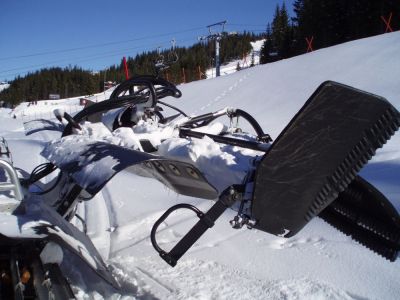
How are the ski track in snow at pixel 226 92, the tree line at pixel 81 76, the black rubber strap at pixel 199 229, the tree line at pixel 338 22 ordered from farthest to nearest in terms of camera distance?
the tree line at pixel 81 76
the tree line at pixel 338 22
the ski track in snow at pixel 226 92
the black rubber strap at pixel 199 229

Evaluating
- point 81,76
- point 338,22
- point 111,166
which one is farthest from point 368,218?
point 81,76

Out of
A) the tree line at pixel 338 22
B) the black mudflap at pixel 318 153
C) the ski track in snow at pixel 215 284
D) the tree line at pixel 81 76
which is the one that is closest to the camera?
the black mudflap at pixel 318 153

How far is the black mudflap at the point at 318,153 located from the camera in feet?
4.17

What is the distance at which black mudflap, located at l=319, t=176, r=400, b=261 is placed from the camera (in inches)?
60.4

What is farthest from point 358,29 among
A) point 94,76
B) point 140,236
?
point 94,76

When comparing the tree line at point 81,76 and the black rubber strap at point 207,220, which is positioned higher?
the black rubber strap at point 207,220

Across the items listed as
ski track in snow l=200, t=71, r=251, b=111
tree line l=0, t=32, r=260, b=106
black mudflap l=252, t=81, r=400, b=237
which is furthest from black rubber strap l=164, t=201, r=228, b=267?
tree line l=0, t=32, r=260, b=106

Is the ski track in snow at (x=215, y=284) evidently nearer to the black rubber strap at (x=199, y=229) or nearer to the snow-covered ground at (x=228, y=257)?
the snow-covered ground at (x=228, y=257)

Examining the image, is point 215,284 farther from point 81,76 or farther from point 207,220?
point 81,76

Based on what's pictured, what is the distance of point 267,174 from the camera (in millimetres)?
1511

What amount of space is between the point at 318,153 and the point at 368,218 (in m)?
0.44

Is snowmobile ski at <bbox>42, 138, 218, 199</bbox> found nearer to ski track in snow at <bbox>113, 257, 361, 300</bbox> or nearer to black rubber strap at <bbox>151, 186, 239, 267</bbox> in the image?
black rubber strap at <bbox>151, 186, 239, 267</bbox>

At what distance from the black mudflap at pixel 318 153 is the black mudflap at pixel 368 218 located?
23cm

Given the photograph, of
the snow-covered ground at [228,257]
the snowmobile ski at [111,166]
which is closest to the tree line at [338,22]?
the snow-covered ground at [228,257]
